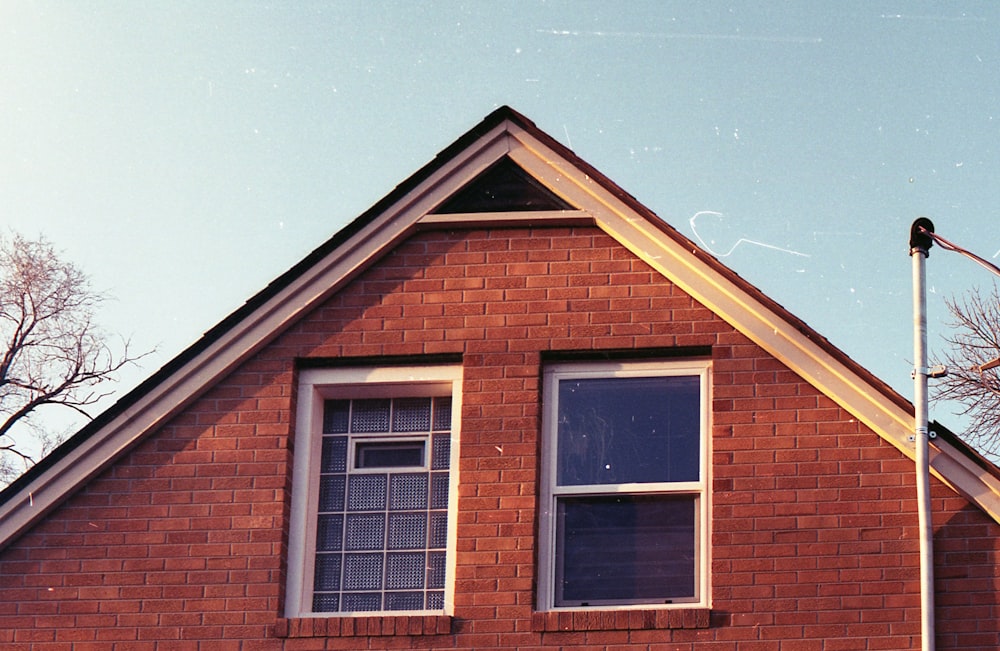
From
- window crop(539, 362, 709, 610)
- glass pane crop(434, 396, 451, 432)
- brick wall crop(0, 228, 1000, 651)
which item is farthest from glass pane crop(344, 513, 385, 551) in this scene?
window crop(539, 362, 709, 610)

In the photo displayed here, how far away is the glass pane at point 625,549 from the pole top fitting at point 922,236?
7.19 feet

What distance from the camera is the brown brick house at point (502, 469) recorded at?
9.16m

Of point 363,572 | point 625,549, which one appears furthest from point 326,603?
point 625,549

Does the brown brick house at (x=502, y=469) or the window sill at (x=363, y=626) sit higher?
the brown brick house at (x=502, y=469)

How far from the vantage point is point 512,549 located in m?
9.45

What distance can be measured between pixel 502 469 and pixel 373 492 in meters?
0.96

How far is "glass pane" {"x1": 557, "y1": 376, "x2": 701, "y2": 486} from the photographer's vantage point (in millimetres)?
9719

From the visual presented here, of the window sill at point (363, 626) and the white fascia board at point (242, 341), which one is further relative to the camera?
the white fascia board at point (242, 341)

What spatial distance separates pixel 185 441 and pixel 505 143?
3086mm

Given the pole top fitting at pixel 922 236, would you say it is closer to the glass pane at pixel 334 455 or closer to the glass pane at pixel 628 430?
the glass pane at pixel 628 430

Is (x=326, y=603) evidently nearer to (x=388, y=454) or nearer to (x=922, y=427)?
(x=388, y=454)

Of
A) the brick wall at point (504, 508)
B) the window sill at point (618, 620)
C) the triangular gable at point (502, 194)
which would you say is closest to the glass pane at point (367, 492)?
the brick wall at point (504, 508)

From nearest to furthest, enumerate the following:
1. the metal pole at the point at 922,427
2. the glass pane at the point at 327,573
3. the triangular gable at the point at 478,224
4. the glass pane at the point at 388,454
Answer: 1. the metal pole at the point at 922,427
2. the triangular gable at the point at 478,224
3. the glass pane at the point at 327,573
4. the glass pane at the point at 388,454

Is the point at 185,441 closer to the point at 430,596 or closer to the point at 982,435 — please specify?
the point at 430,596
